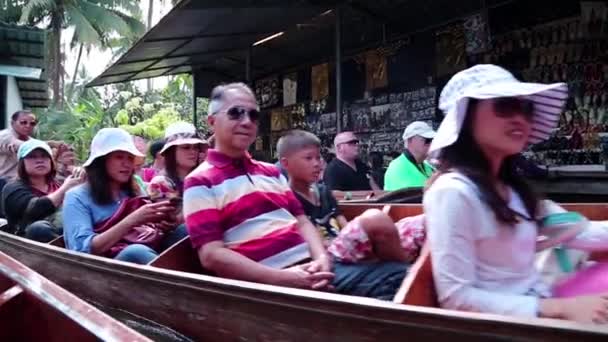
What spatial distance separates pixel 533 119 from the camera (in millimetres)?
1922

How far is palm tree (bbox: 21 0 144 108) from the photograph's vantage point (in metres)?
22.7

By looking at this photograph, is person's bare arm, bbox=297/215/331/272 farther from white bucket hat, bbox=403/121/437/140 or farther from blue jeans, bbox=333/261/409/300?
white bucket hat, bbox=403/121/437/140

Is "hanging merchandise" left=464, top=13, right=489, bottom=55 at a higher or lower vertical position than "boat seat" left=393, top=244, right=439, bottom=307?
higher

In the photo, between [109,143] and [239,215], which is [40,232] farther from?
[239,215]

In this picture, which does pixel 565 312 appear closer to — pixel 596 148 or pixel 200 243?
pixel 200 243

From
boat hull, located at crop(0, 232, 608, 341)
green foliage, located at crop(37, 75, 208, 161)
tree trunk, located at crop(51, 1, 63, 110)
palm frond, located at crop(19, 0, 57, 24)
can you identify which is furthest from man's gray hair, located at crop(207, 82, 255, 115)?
tree trunk, located at crop(51, 1, 63, 110)

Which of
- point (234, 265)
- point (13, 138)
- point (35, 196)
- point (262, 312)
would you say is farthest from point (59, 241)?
point (13, 138)

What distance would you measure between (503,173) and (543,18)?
4794mm

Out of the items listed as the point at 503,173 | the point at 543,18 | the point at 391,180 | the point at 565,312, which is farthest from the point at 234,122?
the point at 543,18

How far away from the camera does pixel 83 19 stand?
23.5 m

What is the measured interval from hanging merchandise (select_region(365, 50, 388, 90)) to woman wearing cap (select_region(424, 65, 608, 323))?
626 centimetres

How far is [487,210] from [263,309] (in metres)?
0.76

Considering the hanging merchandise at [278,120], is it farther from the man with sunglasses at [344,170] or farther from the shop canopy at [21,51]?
the man with sunglasses at [344,170]

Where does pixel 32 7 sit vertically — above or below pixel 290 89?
above
